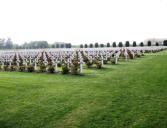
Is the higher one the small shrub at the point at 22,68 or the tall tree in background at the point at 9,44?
the tall tree in background at the point at 9,44

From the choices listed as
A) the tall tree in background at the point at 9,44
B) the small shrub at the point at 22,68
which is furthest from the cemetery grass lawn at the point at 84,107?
the tall tree in background at the point at 9,44

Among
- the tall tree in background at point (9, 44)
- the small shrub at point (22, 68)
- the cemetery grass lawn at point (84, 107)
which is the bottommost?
the cemetery grass lawn at point (84, 107)

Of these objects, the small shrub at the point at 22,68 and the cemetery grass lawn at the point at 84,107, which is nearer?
the cemetery grass lawn at the point at 84,107

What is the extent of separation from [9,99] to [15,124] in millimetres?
1859

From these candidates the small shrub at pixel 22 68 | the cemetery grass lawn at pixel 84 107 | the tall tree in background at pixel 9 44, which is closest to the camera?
the cemetery grass lawn at pixel 84 107

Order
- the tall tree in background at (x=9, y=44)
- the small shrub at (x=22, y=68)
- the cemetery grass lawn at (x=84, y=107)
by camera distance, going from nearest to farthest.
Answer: the cemetery grass lawn at (x=84, y=107) → the small shrub at (x=22, y=68) → the tall tree in background at (x=9, y=44)

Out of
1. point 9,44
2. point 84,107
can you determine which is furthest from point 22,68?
point 9,44

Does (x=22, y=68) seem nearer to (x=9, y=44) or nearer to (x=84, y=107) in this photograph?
(x=84, y=107)

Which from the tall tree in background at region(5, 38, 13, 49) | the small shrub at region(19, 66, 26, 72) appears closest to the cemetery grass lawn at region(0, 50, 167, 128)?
the small shrub at region(19, 66, 26, 72)

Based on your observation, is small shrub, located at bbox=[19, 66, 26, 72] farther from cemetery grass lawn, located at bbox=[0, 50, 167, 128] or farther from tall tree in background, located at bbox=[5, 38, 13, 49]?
tall tree in background, located at bbox=[5, 38, 13, 49]

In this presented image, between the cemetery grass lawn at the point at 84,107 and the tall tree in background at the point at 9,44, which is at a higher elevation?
the tall tree in background at the point at 9,44

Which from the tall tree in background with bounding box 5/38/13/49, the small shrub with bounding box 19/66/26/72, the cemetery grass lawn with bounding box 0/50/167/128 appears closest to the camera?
the cemetery grass lawn with bounding box 0/50/167/128

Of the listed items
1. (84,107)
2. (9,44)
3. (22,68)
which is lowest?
(84,107)

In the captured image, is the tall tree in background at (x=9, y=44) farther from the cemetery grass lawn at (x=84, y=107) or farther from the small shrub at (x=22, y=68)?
the cemetery grass lawn at (x=84, y=107)
